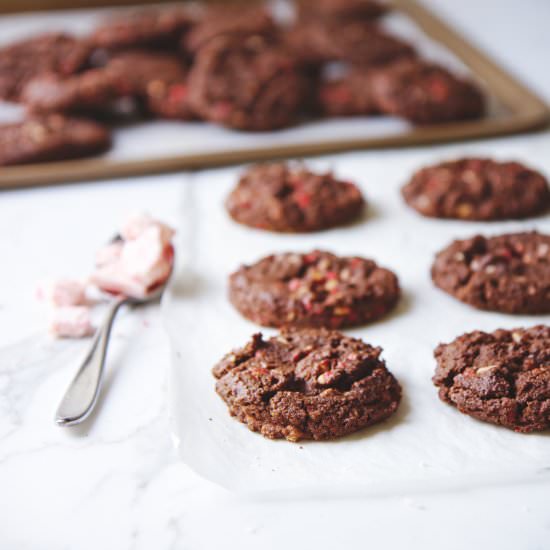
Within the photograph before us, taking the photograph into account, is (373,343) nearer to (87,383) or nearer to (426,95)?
(87,383)

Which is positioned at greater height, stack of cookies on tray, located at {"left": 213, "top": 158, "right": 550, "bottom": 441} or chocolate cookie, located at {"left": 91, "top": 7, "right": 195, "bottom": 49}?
chocolate cookie, located at {"left": 91, "top": 7, "right": 195, "bottom": 49}

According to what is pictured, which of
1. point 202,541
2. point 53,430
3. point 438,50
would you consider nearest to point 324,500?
point 202,541

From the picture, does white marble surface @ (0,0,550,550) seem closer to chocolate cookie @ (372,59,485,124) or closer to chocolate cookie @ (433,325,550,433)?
chocolate cookie @ (433,325,550,433)

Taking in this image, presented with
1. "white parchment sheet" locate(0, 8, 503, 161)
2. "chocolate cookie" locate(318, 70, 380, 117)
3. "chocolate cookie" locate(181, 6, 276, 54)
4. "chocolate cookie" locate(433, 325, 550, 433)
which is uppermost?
"chocolate cookie" locate(181, 6, 276, 54)

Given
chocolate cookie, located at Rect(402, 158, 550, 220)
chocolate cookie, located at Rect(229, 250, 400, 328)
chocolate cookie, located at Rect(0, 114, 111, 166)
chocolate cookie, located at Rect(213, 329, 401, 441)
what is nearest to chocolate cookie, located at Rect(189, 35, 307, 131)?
chocolate cookie, located at Rect(0, 114, 111, 166)

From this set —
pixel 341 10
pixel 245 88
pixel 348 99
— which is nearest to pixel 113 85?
pixel 245 88

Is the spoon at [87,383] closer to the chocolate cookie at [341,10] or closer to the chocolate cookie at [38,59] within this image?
the chocolate cookie at [38,59]

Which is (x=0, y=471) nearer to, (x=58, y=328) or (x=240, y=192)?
(x=58, y=328)
